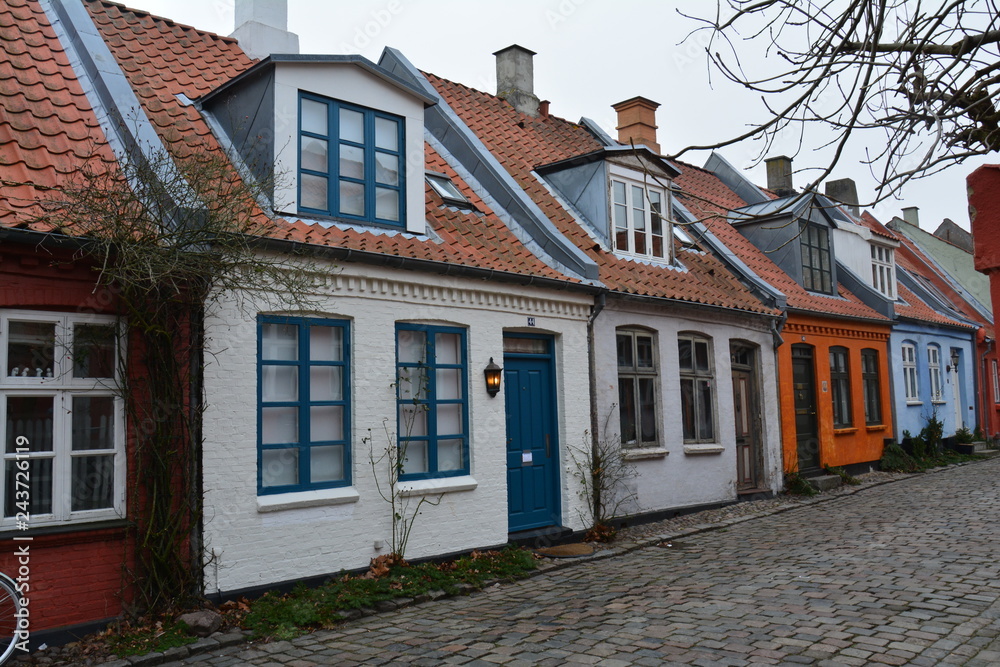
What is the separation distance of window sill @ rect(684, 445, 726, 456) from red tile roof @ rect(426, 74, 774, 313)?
228cm

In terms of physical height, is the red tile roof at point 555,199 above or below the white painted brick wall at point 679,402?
Result: above

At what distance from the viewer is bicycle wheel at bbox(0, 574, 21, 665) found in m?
6.04

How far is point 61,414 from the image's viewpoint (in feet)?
22.4

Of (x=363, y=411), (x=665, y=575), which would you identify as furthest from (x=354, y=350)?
(x=665, y=575)

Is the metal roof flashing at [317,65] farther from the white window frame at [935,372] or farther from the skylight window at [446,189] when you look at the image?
the white window frame at [935,372]

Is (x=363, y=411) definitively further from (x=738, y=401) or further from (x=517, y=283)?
(x=738, y=401)

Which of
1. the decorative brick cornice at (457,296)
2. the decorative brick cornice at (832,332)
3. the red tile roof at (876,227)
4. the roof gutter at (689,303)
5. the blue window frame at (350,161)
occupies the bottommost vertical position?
the decorative brick cornice at (457,296)

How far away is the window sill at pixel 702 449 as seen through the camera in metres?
13.1

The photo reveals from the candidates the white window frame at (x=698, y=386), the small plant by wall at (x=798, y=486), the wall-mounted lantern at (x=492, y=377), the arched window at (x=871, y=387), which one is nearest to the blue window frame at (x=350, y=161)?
the wall-mounted lantern at (x=492, y=377)

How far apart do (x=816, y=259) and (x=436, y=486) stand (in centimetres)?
1211

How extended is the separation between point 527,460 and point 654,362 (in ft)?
10.3

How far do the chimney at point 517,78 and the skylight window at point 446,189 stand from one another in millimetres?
4539

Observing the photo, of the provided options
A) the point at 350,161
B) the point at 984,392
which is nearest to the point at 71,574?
the point at 350,161

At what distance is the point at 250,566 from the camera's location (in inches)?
300
